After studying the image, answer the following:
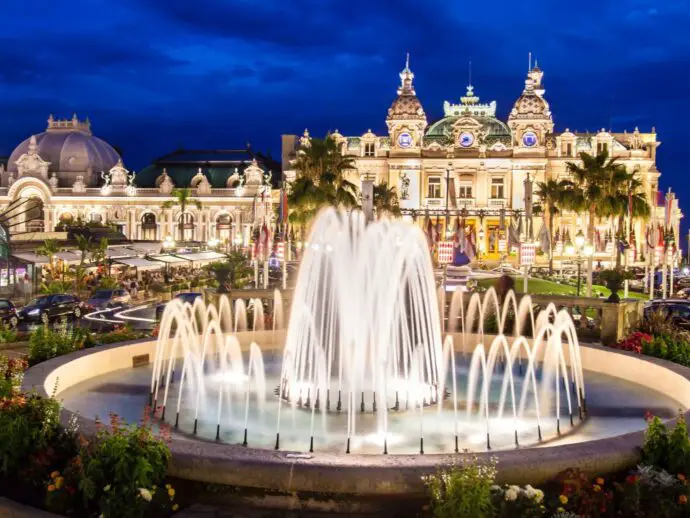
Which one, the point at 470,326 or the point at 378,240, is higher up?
the point at 378,240

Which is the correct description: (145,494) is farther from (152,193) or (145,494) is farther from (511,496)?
(152,193)

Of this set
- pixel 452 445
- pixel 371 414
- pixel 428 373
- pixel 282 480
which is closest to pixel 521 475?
pixel 282 480

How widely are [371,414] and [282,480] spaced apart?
5.56 m

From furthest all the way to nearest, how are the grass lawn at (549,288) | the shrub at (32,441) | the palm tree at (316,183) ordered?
1. the grass lawn at (549,288)
2. the palm tree at (316,183)
3. the shrub at (32,441)

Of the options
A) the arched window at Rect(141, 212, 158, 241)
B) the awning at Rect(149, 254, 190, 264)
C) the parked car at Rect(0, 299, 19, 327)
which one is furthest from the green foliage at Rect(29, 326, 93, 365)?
the arched window at Rect(141, 212, 158, 241)

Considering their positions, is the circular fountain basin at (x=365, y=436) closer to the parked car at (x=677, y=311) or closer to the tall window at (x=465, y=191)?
the parked car at (x=677, y=311)

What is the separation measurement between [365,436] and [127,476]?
15.9ft

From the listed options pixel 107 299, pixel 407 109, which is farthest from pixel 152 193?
pixel 107 299

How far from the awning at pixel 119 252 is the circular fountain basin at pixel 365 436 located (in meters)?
40.1

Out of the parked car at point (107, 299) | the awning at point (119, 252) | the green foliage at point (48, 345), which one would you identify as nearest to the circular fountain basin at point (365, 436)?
the green foliage at point (48, 345)

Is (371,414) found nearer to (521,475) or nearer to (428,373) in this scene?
(428,373)

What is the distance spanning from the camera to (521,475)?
8258mm

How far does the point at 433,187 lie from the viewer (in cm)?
9256

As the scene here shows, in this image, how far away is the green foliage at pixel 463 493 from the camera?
738 centimetres
